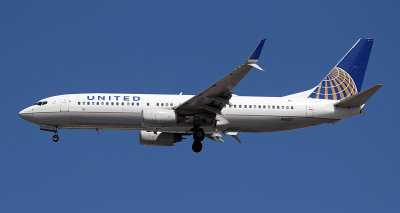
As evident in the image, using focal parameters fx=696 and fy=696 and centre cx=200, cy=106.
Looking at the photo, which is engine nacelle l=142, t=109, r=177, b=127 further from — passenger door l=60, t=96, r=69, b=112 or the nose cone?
the nose cone

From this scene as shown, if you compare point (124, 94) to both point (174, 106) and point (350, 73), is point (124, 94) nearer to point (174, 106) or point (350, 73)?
point (174, 106)

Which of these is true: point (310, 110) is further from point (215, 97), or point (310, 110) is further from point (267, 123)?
point (215, 97)

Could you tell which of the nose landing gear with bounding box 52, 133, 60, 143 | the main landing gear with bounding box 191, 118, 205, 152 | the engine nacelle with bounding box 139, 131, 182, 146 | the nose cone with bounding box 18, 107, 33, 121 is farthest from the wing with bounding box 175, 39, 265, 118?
the nose cone with bounding box 18, 107, 33, 121

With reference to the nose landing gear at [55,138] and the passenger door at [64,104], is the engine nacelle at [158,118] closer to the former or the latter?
the passenger door at [64,104]

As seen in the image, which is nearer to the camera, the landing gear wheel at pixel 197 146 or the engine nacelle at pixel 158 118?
the engine nacelle at pixel 158 118

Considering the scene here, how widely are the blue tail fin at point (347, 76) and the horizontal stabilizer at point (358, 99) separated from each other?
10.4 feet

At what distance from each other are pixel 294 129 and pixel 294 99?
6.37ft

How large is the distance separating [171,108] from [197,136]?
2.39 m

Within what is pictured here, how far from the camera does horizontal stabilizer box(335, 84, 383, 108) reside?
40.4m

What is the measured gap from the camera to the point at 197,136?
1708 inches

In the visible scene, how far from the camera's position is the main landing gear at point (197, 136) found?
1704 inches

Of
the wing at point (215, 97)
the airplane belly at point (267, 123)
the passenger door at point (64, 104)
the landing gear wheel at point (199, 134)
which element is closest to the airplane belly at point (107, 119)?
the passenger door at point (64, 104)

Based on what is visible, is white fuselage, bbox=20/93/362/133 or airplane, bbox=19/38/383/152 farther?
white fuselage, bbox=20/93/362/133

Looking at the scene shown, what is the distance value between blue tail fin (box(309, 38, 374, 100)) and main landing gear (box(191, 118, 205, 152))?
822 cm
